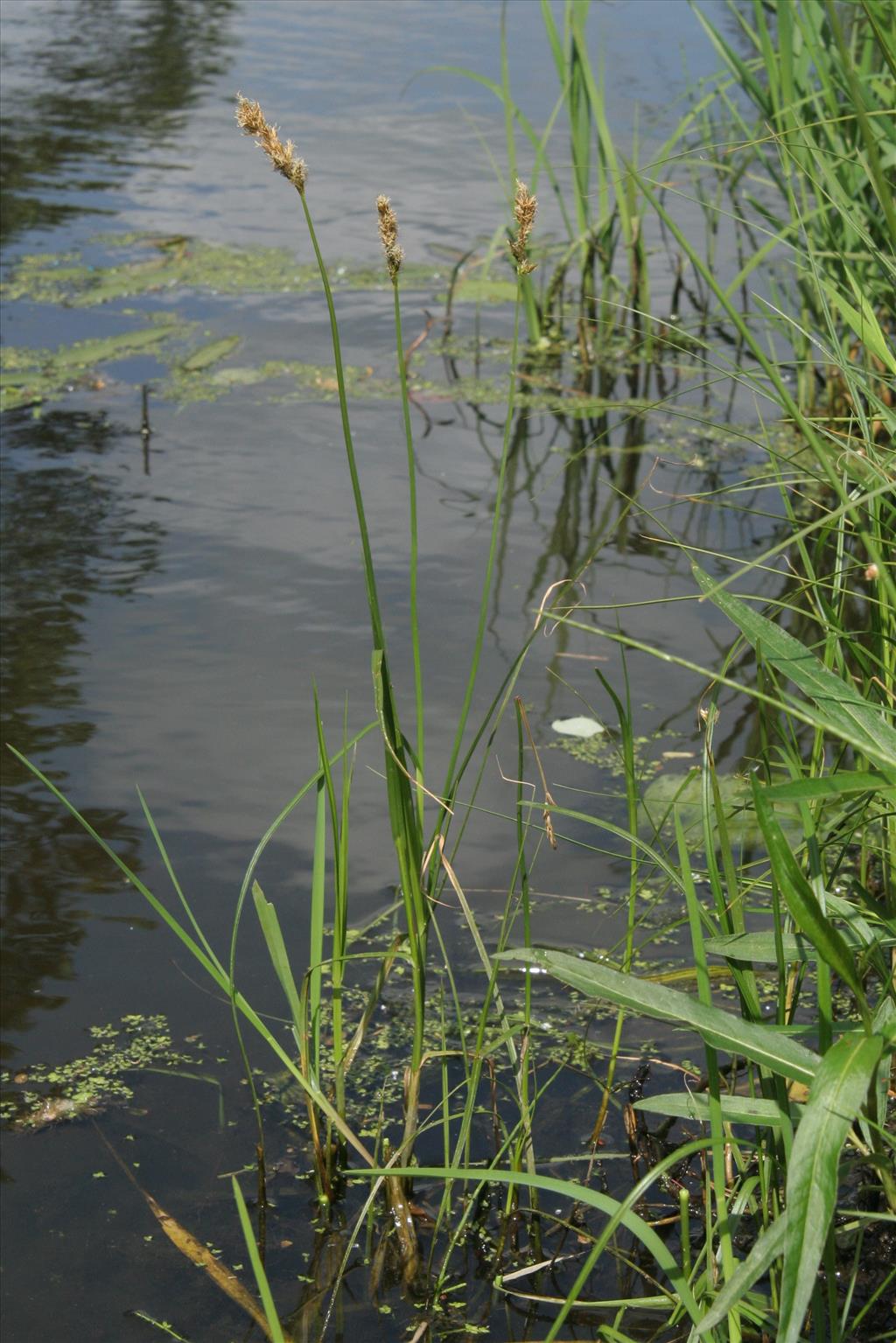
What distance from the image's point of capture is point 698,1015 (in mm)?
926

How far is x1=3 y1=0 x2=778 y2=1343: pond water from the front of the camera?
4.93ft

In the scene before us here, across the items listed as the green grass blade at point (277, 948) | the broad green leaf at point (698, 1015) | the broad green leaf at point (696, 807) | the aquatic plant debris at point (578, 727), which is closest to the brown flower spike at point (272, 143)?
the broad green leaf at point (698, 1015)

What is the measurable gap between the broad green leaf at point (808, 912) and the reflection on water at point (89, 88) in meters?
4.55

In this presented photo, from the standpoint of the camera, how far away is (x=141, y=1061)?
163 centimetres

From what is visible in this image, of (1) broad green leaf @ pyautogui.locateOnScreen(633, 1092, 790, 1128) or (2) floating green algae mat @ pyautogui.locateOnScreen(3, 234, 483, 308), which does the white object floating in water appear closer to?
(1) broad green leaf @ pyautogui.locateOnScreen(633, 1092, 790, 1128)

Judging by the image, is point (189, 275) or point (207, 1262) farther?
point (189, 275)

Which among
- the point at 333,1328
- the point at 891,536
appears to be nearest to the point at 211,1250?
the point at 333,1328

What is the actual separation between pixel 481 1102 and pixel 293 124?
5.44 metres

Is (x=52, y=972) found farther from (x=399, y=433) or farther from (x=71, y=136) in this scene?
(x=71, y=136)

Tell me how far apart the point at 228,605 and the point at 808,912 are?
78.9 inches

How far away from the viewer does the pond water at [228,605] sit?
1502 mm

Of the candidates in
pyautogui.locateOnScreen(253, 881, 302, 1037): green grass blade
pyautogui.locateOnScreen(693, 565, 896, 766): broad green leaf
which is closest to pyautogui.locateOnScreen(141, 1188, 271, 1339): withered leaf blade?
pyautogui.locateOnScreen(253, 881, 302, 1037): green grass blade

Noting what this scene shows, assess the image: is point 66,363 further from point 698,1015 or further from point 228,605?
point 698,1015

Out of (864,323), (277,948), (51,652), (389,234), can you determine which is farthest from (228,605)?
(389,234)
